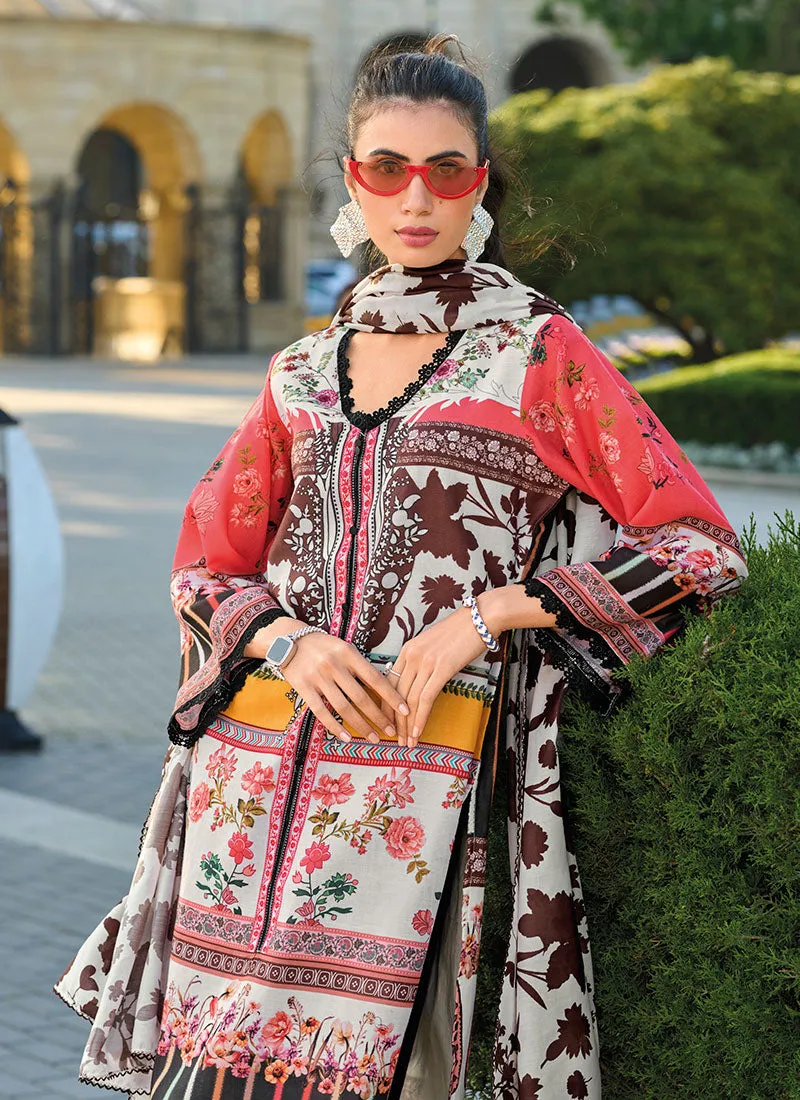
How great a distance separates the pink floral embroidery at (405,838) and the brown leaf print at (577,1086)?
444mm

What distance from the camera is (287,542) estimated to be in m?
2.98

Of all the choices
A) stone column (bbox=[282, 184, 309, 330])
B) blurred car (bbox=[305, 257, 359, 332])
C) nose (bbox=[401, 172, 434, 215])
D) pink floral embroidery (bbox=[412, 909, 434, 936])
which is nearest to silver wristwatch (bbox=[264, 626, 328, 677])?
pink floral embroidery (bbox=[412, 909, 434, 936])

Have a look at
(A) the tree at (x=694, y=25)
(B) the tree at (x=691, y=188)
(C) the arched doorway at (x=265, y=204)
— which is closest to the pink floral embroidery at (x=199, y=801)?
(B) the tree at (x=691, y=188)

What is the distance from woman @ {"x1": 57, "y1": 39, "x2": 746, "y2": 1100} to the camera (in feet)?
9.02

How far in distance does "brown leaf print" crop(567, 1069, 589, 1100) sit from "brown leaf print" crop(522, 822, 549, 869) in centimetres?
33

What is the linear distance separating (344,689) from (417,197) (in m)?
0.77

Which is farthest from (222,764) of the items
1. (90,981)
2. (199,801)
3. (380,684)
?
(90,981)

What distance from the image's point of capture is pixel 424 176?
9.45 feet

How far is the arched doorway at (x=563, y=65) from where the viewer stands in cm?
5347

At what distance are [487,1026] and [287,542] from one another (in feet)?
3.00

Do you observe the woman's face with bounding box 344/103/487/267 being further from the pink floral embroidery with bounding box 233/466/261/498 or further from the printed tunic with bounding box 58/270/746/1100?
the pink floral embroidery with bounding box 233/466/261/498

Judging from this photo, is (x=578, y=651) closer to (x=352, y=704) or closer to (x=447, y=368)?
(x=352, y=704)

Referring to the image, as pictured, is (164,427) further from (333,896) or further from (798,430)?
(333,896)

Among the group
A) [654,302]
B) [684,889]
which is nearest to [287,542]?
[684,889]
